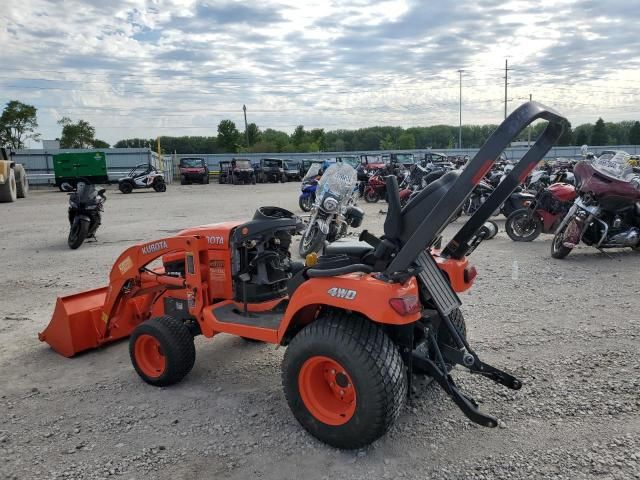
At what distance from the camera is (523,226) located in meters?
9.91

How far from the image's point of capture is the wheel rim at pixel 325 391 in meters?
3.10

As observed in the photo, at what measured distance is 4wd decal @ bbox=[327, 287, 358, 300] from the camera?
2.99 m

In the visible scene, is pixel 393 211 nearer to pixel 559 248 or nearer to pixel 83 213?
pixel 559 248

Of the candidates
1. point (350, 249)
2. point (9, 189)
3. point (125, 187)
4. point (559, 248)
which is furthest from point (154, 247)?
point (125, 187)

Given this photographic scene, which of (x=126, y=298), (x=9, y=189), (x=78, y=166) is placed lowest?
(x=126, y=298)

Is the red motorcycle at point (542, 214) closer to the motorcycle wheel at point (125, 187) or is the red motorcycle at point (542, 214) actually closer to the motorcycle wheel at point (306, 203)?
the motorcycle wheel at point (306, 203)

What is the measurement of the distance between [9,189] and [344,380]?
67.9ft

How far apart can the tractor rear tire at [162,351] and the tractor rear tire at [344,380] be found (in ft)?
3.46

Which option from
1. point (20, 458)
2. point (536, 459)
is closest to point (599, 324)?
point (536, 459)

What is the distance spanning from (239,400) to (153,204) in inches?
633

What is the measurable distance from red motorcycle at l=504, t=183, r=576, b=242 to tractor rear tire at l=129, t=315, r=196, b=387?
7590mm

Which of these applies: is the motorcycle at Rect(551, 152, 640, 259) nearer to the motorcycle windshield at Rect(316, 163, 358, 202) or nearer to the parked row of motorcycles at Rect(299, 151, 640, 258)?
the parked row of motorcycles at Rect(299, 151, 640, 258)

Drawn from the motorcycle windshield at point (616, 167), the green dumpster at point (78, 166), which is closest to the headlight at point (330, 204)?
the motorcycle windshield at point (616, 167)

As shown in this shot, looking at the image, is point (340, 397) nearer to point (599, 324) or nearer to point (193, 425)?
point (193, 425)
